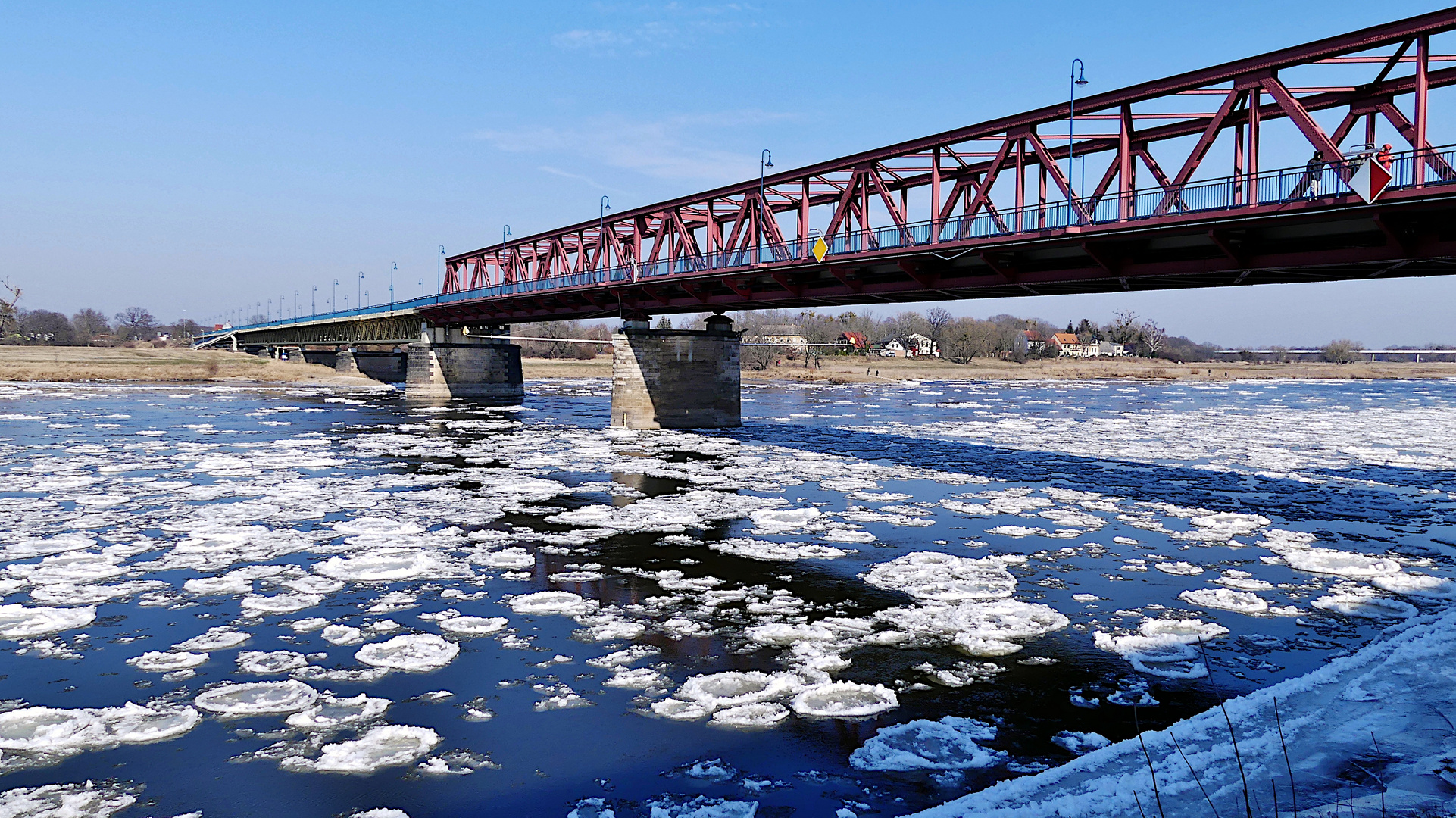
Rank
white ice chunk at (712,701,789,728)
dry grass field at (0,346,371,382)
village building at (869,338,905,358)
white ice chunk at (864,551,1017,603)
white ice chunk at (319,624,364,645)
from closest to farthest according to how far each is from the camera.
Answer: white ice chunk at (712,701,789,728)
white ice chunk at (319,624,364,645)
white ice chunk at (864,551,1017,603)
dry grass field at (0,346,371,382)
village building at (869,338,905,358)

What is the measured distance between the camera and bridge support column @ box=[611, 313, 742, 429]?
42281mm

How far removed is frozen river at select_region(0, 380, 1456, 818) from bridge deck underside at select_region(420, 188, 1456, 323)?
18.2ft

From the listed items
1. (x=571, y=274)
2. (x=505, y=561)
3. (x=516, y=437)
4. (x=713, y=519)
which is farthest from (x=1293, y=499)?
(x=571, y=274)

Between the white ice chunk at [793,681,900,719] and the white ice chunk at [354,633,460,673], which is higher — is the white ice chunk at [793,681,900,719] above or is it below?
below

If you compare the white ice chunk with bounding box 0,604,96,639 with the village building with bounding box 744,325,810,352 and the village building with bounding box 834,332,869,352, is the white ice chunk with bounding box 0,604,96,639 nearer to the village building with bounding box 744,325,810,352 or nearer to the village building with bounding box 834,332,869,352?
the village building with bounding box 744,325,810,352

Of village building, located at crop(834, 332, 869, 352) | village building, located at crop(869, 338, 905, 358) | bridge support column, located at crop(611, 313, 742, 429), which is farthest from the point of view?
village building, located at crop(869, 338, 905, 358)

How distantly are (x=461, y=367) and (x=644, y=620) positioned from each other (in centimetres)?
6071

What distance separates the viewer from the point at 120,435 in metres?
35.8

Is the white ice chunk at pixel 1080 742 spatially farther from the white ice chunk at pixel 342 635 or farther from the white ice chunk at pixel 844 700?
the white ice chunk at pixel 342 635

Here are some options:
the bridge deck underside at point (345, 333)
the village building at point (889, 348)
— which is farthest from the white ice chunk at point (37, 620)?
the village building at point (889, 348)

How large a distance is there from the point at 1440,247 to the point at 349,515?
22915 mm

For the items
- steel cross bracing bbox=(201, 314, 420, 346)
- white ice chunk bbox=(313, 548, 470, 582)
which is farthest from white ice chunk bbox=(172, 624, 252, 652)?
steel cross bracing bbox=(201, 314, 420, 346)

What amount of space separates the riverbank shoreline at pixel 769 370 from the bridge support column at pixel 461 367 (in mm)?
31800

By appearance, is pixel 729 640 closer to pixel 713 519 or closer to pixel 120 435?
pixel 713 519
